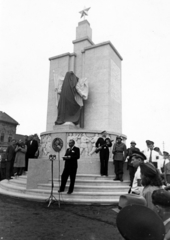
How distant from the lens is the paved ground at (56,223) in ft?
11.7

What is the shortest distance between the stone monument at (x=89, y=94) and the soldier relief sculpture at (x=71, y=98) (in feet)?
1.23

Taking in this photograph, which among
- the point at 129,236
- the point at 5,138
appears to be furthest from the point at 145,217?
the point at 5,138

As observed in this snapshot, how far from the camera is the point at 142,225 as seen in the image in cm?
93

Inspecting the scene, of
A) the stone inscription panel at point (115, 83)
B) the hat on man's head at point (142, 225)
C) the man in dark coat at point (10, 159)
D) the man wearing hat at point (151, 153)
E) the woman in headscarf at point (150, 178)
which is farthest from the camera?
the stone inscription panel at point (115, 83)

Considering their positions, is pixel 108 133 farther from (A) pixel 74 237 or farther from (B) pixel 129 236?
(B) pixel 129 236

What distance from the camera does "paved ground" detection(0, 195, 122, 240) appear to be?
11.7ft

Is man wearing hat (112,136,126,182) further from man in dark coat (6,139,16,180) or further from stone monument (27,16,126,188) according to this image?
man in dark coat (6,139,16,180)

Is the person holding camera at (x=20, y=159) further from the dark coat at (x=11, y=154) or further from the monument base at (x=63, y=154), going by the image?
the monument base at (x=63, y=154)

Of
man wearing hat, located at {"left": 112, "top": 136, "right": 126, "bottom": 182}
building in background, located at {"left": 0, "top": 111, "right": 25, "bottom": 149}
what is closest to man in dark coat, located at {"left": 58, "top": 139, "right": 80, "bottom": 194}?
man wearing hat, located at {"left": 112, "top": 136, "right": 126, "bottom": 182}

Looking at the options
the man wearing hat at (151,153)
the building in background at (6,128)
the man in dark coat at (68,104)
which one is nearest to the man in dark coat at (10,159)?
the man in dark coat at (68,104)

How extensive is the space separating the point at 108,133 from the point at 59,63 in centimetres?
639

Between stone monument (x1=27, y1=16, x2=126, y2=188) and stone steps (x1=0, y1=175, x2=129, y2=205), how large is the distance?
1.56 m

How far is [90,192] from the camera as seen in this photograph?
6.95 metres

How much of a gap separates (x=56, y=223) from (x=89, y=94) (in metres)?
9.14
